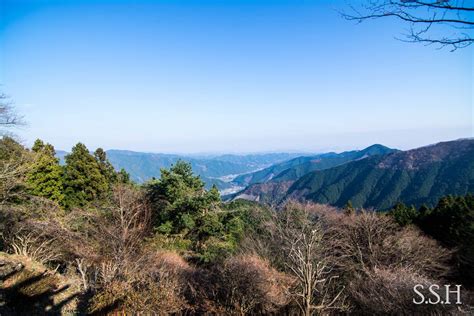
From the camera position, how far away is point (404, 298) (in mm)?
6895

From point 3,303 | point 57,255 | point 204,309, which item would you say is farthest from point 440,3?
point 57,255

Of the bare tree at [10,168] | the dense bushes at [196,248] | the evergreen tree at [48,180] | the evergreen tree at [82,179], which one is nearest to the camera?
the dense bushes at [196,248]

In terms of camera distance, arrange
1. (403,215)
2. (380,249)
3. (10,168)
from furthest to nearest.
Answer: (403,215) → (380,249) → (10,168)

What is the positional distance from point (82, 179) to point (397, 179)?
124 m

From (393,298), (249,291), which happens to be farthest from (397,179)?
(249,291)

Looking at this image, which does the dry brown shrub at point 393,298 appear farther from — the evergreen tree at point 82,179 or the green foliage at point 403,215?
the evergreen tree at point 82,179

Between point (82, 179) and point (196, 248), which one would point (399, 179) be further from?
point (82, 179)

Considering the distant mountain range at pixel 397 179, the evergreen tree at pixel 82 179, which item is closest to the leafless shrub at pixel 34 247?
the evergreen tree at pixel 82 179

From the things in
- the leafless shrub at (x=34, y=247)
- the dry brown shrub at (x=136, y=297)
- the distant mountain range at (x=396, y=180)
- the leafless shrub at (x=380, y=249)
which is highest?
the dry brown shrub at (x=136, y=297)

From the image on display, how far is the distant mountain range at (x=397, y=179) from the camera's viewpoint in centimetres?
9831

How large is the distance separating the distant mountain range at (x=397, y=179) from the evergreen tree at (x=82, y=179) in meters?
65.9

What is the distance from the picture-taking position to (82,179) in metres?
22.2

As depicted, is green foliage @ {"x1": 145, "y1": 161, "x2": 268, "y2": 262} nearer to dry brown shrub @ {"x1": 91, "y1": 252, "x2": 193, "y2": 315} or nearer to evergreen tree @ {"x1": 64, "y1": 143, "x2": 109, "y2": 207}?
evergreen tree @ {"x1": 64, "y1": 143, "x2": 109, "y2": 207}

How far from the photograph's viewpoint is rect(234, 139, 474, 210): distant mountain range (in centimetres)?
9831
